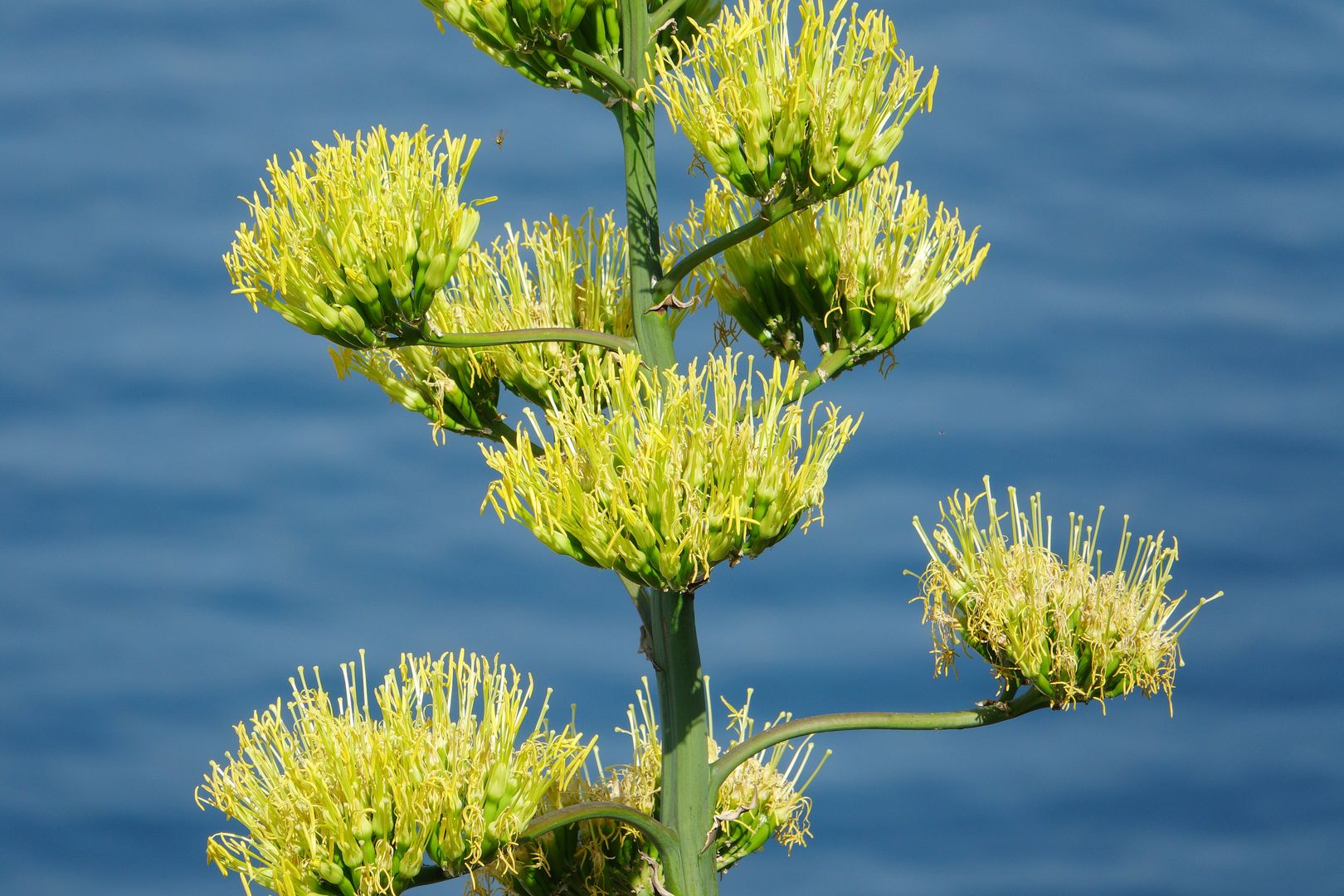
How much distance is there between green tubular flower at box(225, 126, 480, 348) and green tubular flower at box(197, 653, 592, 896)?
749 millimetres

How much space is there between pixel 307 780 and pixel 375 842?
187 millimetres

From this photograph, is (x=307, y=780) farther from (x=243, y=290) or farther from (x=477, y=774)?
(x=243, y=290)

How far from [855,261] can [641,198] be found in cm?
53

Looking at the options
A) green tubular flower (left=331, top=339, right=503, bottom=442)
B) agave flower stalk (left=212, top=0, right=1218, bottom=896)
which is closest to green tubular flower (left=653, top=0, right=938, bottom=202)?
agave flower stalk (left=212, top=0, right=1218, bottom=896)

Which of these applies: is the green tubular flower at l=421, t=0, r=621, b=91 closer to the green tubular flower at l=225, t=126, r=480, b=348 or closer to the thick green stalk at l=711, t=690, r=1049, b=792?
the green tubular flower at l=225, t=126, r=480, b=348

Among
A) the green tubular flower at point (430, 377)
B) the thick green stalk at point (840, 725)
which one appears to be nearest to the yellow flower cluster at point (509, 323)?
the green tubular flower at point (430, 377)

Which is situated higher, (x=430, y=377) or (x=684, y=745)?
(x=430, y=377)

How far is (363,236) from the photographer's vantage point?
3975mm

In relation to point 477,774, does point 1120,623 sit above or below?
above

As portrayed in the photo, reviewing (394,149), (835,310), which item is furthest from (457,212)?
(835,310)

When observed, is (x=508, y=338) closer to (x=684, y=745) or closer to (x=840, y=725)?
(x=684, y=745)

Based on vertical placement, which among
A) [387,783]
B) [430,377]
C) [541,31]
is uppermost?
[541,31]

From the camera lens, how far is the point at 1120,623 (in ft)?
14.9

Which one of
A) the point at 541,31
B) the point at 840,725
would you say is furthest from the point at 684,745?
the point at 541,31
